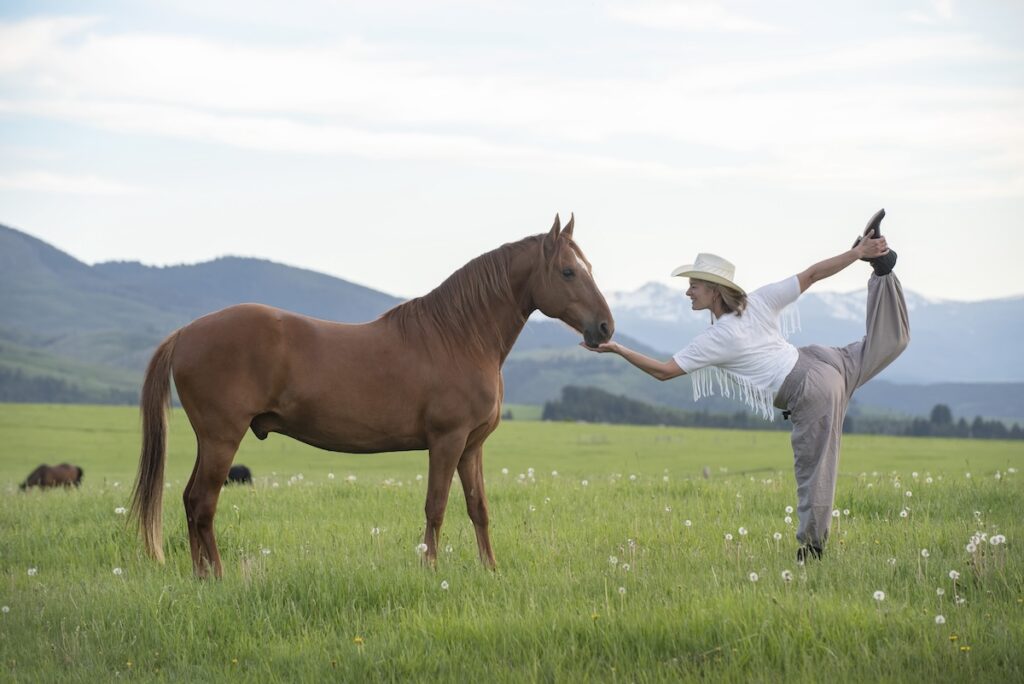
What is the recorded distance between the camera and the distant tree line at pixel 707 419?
517 feet

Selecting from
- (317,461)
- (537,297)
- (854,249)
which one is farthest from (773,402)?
(317,461)

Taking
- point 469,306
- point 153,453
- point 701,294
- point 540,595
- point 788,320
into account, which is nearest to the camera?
point 540,595

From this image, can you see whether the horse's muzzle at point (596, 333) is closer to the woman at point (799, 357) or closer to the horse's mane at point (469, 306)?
the woman at point (799, 357)

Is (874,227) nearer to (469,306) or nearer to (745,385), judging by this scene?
(745,385)

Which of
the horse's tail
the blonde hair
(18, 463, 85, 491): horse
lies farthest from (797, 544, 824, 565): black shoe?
(18, 463, 85, 491): horse

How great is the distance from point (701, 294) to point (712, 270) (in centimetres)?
29

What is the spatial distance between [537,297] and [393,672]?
415 centimetres

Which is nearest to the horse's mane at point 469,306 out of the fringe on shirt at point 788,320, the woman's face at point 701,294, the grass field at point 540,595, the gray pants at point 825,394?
the woman's face at point 701,294

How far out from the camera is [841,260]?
27.6 feet

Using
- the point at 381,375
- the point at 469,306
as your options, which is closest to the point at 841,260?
the point at 469,306

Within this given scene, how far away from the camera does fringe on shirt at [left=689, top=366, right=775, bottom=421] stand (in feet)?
28.2

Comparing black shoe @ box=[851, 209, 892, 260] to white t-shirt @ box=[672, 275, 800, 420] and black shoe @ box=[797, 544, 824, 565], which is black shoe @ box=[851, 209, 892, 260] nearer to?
white t-shirt @ box=[672, 275, 800, 420]

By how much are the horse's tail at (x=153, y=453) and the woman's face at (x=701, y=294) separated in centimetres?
510

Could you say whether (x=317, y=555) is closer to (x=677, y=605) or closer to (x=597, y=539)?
(x=597, y=539)
